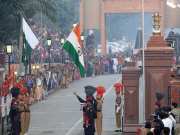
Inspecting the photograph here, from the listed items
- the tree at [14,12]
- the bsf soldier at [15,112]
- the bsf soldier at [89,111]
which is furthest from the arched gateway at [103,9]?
the bsf soldier at [89,111]

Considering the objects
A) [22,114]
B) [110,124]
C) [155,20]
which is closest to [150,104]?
[155,20]

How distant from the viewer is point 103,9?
2776 inches

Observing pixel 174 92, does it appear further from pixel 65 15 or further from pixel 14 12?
pixel 65 15

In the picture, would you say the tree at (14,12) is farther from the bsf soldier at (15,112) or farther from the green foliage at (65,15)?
the green foliage at (65,15)

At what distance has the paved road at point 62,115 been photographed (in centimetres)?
2682

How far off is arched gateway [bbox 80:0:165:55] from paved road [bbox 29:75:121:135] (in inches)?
1028

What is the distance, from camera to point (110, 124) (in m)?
28.1

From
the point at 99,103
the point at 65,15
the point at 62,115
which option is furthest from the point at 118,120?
the point at 65,15

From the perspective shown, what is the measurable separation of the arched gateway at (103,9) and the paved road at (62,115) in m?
26.1

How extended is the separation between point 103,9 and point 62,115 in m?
39.8

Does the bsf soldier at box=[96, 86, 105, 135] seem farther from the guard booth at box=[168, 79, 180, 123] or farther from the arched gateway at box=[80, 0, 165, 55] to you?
the arched gateway at box=[80, 0, 165, 55]

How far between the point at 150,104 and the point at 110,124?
6413mm

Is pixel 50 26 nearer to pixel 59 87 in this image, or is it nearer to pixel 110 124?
pixel 59 87

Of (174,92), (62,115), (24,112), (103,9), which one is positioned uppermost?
(103,9)
